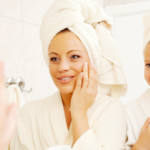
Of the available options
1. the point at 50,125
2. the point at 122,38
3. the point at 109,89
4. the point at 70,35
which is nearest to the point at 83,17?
the point at 70,35

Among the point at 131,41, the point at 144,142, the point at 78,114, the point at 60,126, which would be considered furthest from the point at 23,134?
the point at 131,41

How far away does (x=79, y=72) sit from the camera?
0.91m

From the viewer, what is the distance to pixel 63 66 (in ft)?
2.85

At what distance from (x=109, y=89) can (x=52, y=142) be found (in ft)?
1.29

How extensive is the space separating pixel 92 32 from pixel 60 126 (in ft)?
1.42

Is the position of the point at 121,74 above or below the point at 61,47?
below

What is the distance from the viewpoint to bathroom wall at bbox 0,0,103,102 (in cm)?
108

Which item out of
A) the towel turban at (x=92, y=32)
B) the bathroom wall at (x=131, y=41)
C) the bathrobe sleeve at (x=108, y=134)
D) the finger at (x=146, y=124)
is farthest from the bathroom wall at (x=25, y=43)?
the bathroom wall at (x=131, y=41)

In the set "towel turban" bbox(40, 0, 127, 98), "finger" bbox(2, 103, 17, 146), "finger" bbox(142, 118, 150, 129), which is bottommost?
"finger" bbox(142, 118, 150, 129)

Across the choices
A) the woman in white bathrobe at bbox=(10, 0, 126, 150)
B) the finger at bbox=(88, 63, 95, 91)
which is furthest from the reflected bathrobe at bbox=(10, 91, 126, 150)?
the finger at bbox=(88, 63, 95, 91)

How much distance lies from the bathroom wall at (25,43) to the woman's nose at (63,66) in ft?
1.11

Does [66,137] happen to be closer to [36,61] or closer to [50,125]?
[50,125]

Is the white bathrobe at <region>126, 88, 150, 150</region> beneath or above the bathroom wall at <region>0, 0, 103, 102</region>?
beneath

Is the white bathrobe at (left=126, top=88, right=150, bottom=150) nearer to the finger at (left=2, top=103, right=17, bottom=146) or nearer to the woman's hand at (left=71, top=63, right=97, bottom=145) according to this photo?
the woman's hand at (left=71, top=63, right=97, bottom=145)
